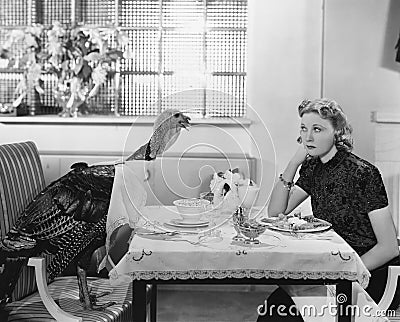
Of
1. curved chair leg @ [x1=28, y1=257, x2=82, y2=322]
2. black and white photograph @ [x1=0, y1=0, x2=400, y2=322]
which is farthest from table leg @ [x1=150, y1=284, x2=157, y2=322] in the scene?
curved chair leg @ [x1=28, y1=257, x2=82, y2=322]

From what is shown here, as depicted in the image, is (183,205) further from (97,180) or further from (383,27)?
(383,27)

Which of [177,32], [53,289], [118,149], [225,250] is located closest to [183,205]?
[225,250]

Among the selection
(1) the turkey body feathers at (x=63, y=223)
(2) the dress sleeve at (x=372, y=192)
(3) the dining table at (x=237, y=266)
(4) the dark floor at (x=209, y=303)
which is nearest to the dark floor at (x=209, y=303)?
(4) the dark floor at (x=209, y=303)

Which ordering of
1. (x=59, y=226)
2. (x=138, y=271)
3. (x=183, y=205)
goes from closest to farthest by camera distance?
(x=138, y=271) < (x=183, y=205) < (x=59, y=226)

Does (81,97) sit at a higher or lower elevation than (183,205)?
higher

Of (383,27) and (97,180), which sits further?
(383,27)

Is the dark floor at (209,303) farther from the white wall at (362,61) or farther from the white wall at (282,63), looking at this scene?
the white wall at (362,61)

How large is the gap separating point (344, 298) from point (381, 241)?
23cm

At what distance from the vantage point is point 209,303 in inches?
103

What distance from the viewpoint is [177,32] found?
2783 millimetres

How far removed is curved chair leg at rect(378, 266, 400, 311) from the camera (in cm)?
153

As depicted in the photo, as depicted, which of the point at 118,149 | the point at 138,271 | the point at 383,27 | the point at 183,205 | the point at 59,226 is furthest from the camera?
the point at 118,149

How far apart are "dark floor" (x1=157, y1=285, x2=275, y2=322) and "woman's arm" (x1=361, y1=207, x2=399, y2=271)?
0.95m

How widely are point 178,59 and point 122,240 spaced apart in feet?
3.33
